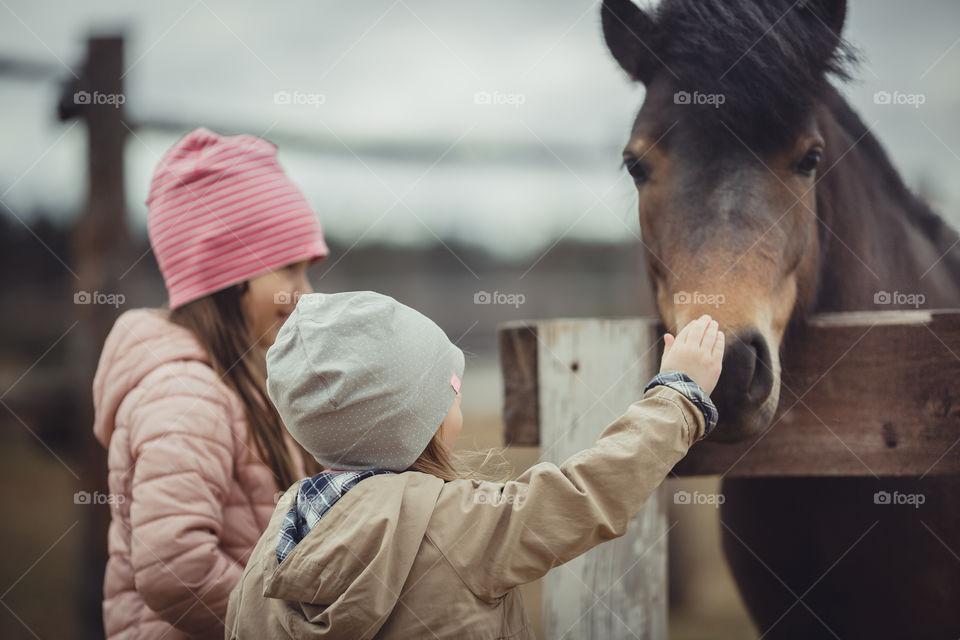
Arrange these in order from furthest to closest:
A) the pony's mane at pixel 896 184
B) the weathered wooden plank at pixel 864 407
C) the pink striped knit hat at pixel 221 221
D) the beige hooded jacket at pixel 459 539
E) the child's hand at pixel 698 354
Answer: the pony's mane at pixel 896 184, the pink striped knit hat at pixel 221 221, the weathered wooden plank at pixel 864 407, the child's hand at pixel 698 354, the beige hooded jacket at pixel 459 539

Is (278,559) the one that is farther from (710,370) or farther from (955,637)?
(955,637)

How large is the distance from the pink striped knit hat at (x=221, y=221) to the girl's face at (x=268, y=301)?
2cm

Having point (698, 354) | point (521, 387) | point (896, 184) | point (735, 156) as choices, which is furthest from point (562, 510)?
point (896, 184)

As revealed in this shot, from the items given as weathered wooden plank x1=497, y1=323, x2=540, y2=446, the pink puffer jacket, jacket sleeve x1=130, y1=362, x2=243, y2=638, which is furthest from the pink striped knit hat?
weathered wooden plank x1=497, y1=323, x2=540, y2=446

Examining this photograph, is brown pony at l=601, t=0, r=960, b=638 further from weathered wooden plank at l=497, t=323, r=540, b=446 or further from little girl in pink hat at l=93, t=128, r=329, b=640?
little girl in pink hat at l=93, t=128, r=329, b=640

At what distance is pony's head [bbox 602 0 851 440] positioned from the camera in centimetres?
105

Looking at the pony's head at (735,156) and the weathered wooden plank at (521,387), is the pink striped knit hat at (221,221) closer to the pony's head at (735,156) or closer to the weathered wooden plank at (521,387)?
the weathered wooden plank at (521,387)

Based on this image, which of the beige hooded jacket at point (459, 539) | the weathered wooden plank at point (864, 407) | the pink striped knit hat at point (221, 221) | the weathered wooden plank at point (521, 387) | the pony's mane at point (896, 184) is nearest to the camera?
the beige hooded jacket at point (459, 539)

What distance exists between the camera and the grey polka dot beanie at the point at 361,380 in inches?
32.6

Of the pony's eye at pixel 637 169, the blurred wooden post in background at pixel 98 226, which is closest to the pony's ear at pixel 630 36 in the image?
the pony's eye at pixel 637 169

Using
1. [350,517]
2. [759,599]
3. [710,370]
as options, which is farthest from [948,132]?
[350,517]

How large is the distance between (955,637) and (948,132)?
91cm

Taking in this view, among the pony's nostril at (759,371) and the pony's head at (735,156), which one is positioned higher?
the pony's head at (735,156)

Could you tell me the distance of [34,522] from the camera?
5152 mm
